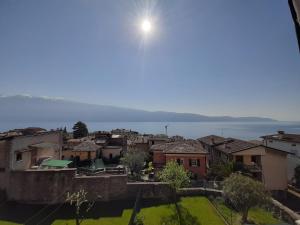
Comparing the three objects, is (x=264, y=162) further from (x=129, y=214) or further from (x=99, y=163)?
(x=99, y=163)

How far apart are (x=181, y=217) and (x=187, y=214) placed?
2.75 ft

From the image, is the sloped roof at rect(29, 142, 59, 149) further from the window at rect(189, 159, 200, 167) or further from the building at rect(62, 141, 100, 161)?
the window at rect(189, 159, 200, 167)

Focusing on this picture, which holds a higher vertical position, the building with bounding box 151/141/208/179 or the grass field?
the building with bounding box 151/141/208/179

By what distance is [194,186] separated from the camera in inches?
1118

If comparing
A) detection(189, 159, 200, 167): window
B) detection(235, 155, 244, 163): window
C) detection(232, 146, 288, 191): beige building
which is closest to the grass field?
detection(189, 159, 200, 167): window

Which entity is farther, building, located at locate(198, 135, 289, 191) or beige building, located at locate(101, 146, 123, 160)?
beige building, located at locate(101, 146, 123, 160)

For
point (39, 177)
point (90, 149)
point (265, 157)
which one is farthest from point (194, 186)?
point (90, 149)

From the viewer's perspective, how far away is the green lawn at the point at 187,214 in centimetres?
2100

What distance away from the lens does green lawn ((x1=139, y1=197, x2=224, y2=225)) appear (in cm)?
2100

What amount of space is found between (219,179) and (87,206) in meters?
17.1

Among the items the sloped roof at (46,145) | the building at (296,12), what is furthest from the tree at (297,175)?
the building at (296,12)

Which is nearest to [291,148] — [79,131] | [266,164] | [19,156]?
[266,164]

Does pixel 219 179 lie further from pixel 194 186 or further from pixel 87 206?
pixel 87 206

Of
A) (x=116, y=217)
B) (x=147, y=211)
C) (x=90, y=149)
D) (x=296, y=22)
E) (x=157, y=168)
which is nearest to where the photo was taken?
(x=296, y=22)
